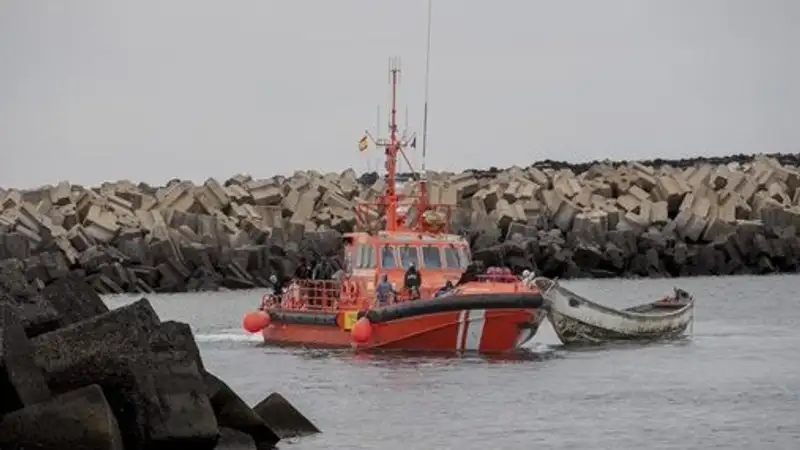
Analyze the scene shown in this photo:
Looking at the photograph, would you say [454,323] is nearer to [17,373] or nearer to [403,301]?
[403,301]

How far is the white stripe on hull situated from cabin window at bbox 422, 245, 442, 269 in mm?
1773

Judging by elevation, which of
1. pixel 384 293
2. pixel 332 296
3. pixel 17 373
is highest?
pixel 17 373

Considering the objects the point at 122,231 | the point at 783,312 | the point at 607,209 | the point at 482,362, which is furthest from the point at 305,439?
the point at 607,209

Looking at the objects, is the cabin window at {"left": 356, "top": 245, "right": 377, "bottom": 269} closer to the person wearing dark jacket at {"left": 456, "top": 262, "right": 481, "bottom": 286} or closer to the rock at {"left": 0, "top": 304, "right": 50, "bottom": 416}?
the person wearing dark jacket at {"left": 456, "top": 262, "right": 481, "bottom": 286}

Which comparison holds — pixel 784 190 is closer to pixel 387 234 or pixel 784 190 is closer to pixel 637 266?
pixel 637 266

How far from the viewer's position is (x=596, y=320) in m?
32.8

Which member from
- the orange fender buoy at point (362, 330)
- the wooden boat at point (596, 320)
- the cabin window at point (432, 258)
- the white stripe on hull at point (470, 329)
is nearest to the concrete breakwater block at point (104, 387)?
the white stripe on hull at point (470, 329)

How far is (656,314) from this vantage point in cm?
3441

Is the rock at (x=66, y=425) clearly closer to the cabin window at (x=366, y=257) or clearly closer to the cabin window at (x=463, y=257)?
the cabin window at (x=366, y=257)

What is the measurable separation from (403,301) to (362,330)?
722 millimetres

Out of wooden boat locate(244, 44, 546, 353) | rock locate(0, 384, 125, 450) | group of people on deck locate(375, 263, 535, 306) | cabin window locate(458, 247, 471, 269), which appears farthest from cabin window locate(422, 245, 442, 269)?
rock locate(0, 384, 125, 450)

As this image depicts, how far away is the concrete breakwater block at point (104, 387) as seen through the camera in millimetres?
16156

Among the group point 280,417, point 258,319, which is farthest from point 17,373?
point 258,319

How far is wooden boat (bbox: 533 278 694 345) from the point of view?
105 feet
